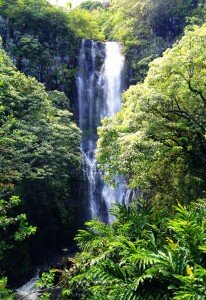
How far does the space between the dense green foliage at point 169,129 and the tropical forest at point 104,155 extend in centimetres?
4

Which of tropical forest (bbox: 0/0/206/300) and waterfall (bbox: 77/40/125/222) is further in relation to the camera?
waterfall (bbox: 77/40/125/222)

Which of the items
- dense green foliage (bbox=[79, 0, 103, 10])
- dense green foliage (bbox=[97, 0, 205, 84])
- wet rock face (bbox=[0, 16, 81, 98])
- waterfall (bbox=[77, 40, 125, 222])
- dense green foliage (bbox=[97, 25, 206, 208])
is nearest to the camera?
dense green foliage (bbox=[97, 25, 206, 208])

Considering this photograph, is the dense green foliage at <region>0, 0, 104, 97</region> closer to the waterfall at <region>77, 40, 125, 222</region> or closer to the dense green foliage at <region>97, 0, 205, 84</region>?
the waterfall at <region>77, 40, 125, 222</region>

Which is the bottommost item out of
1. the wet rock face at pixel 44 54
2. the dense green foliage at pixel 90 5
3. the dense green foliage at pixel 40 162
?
the dense green foliage at pixel 40 162

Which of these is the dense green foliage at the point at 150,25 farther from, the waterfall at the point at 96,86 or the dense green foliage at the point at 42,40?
the dense green foliage at the point at 42,40

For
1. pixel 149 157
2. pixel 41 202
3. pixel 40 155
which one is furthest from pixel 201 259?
pixel 41 202

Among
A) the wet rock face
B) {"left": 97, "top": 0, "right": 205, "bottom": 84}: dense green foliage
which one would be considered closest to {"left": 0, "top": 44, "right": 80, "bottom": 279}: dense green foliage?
the wet rock face

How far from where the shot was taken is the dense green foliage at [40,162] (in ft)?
51.1

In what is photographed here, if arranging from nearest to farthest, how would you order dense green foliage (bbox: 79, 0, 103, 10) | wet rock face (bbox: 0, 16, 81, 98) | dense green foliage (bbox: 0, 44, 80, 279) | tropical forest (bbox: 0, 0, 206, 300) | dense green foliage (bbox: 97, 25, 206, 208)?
tropical forest (bbox: 0, 0, 206, 300) < dense green foliage (bbox: 97, 25, 206, 208) < dense green foliage (bbox: 0, 44, 80, 279) < wet rock face (bbox: 0, 16, 81, 98) < dense green foliage (bbox: 79, 0, 103, 10)

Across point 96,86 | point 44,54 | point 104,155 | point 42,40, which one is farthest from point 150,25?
point 104,155

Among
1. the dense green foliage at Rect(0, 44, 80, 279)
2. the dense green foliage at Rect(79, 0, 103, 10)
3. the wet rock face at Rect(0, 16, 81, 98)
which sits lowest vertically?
the dense green foliage at Rect(0, 44, 80, 279)

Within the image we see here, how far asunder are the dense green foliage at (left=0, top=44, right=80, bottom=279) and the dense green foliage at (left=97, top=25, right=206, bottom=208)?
16.1 ft

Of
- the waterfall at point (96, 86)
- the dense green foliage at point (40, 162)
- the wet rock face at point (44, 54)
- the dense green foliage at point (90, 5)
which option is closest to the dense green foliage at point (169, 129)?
the dense green foliage at point (40, 162)

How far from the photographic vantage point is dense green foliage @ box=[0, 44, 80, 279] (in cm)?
1557
